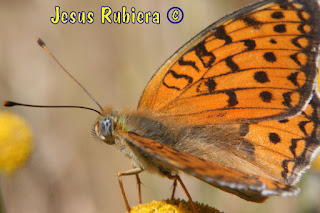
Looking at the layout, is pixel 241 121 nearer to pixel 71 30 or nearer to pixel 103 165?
pixel 103 165

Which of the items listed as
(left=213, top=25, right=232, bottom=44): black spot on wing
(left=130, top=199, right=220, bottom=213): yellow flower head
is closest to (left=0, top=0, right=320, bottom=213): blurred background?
(left=213, top=25, right=232, bottom=44): black spot on wing

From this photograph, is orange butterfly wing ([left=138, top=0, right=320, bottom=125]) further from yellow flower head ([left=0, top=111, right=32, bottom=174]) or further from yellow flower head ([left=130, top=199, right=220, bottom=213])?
yellow flower head ([left=0, top=111, right=32, bottom=174])

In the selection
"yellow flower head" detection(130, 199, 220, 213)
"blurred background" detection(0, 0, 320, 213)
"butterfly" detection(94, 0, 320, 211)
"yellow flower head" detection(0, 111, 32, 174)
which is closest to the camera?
"yellow flower head" detection(130, 199, 220, 213)

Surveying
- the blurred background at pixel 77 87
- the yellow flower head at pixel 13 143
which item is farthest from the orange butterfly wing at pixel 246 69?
the blurred background at pixel 77 87

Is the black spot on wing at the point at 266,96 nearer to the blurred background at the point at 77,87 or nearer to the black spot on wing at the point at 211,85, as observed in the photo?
the black spot on wing at the point at 211,85

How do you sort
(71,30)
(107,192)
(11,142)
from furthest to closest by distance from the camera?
1. (71,30)
2. (107,192)
3. (11,142)

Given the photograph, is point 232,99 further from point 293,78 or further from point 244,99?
point 293,78

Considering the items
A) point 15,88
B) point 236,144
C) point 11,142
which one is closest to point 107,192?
point 15,88
